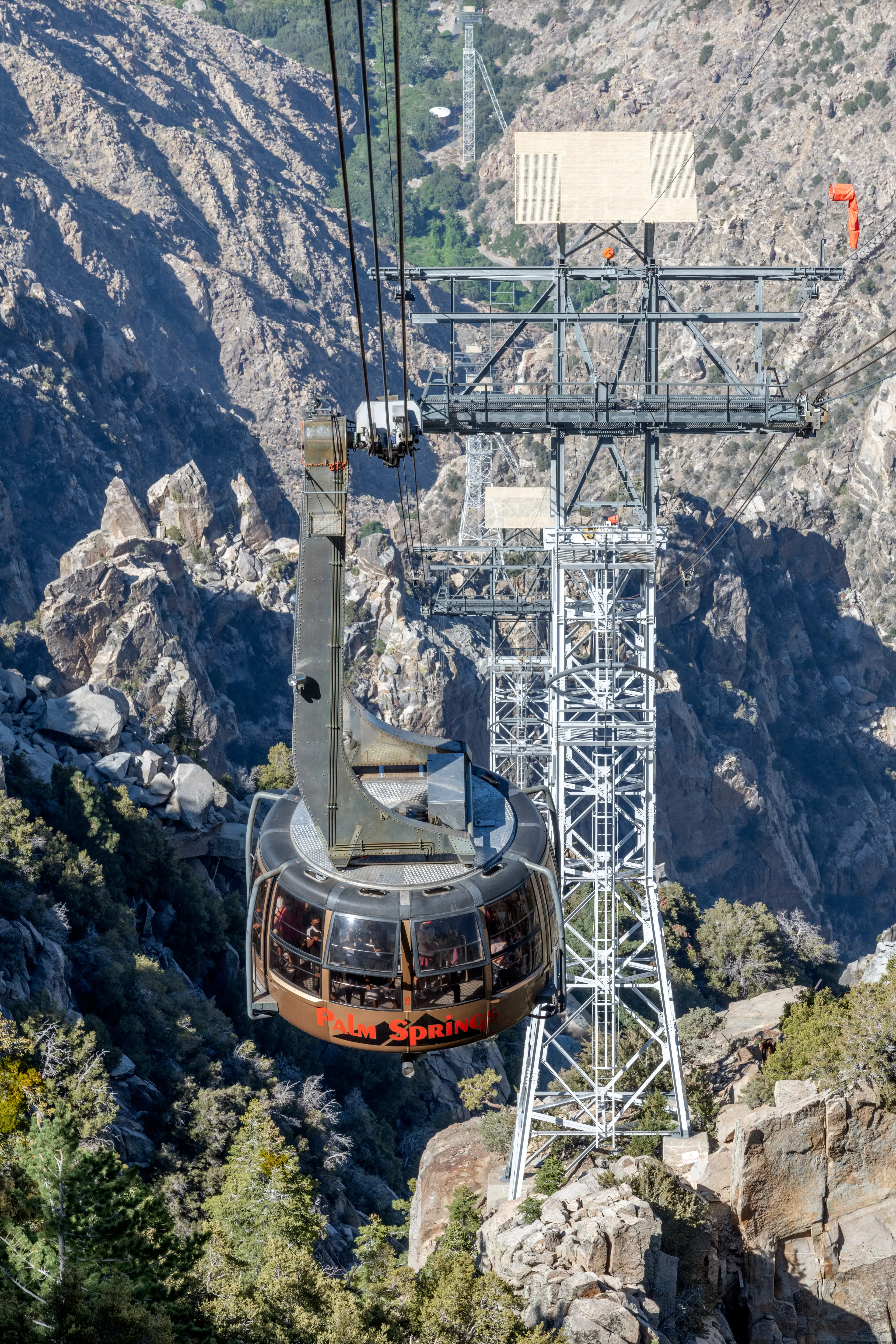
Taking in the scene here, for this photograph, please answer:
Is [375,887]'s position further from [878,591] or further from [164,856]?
[878,591]

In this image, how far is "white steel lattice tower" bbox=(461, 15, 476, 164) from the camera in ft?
563

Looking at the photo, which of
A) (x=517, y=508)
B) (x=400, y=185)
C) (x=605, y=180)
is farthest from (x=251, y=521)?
(x=400, y=185)

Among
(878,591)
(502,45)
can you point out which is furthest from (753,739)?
(502,45)

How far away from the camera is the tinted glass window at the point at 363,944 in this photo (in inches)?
559

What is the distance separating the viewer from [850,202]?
3023 centimetres

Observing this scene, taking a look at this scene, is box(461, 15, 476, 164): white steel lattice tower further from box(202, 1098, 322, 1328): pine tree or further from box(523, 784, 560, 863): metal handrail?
box(523, 784, 560, 863): metal handrail

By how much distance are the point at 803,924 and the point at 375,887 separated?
66078mm

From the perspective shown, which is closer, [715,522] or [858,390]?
[858,390]

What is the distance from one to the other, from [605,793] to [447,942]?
45.8ft

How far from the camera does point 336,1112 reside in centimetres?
4172

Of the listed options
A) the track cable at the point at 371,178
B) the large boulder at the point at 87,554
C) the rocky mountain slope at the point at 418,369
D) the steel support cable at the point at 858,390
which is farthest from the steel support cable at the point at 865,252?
the track cable at the point at 371,178

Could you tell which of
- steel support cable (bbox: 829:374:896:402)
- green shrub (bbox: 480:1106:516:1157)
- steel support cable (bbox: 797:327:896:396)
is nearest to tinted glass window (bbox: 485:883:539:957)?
steel support cable (bbox: 797:327:896:396)

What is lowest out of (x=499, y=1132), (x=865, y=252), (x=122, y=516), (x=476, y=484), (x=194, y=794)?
(x=499, y=1132)

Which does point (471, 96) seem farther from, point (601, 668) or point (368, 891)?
point (368, 891)
